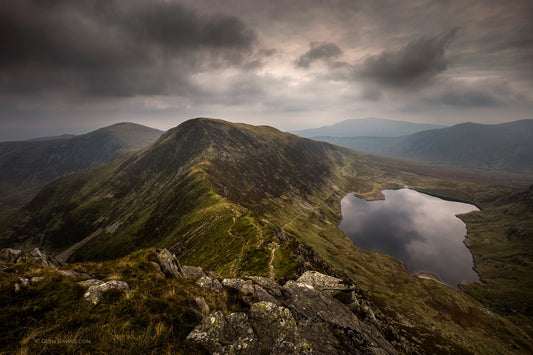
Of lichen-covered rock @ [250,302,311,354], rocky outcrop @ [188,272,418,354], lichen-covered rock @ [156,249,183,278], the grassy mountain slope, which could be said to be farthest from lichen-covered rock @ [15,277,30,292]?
the grassy mountain slope

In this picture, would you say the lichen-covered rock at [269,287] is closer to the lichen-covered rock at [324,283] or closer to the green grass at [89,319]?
the lichen-covered rock at [324,283]

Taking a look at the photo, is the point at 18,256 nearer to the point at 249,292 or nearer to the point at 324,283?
the point at 249,292

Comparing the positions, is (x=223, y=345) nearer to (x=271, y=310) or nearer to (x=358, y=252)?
(x=271, y=310)

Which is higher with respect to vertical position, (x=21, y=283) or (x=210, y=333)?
(x=21, y=283)

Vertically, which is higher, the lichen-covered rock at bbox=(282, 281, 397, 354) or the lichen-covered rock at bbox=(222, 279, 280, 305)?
the lichen-covered rock at bbox=(222, 279, 280, 305)

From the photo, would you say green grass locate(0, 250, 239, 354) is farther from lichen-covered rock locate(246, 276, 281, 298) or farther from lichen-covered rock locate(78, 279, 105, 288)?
lichen-covered rock locate(246, 276, 281, 298)

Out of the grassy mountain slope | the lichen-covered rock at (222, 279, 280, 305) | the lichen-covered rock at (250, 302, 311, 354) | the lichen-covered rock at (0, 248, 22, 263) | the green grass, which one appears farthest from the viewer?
the grassy mountain slope

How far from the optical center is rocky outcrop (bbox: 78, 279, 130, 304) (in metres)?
11.9

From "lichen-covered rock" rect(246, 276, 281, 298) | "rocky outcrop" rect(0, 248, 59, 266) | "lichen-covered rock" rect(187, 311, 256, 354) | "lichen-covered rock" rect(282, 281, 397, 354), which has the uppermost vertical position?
"lichen-covered rock" rect(187, 311, 256, 354)

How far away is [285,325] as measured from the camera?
14.0 metres

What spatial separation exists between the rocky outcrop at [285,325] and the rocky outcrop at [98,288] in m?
6.40

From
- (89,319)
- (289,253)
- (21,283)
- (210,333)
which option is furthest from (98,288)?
(289,253)

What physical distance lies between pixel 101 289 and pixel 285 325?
12.5 m

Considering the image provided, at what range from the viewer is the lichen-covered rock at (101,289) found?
11.8 metres
